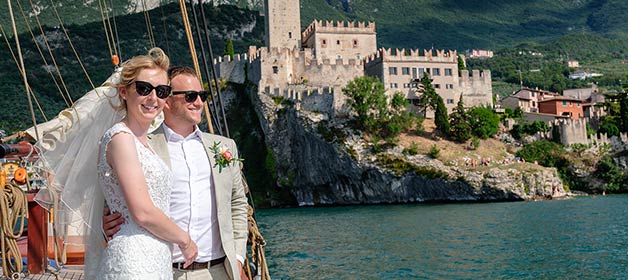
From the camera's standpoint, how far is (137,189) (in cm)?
332

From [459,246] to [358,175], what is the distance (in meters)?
29.4

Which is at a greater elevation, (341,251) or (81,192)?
(81,192)

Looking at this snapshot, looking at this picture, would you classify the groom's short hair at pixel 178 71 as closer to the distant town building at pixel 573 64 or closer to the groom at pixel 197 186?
the groom at pixel 197 186

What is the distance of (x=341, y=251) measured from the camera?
73.4 ft

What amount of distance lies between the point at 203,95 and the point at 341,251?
1878 cm

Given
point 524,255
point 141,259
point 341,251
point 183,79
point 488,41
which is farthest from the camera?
point 488,41

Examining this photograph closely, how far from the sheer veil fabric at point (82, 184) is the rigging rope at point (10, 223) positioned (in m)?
0.93

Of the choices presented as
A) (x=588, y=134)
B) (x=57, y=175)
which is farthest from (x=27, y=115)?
(x=57, y=175)

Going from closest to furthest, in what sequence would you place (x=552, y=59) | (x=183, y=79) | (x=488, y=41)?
(x=183, y=79), (x=552, y=59), (x=488, y=41)

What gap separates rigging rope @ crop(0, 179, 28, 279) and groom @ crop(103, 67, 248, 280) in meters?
1.86

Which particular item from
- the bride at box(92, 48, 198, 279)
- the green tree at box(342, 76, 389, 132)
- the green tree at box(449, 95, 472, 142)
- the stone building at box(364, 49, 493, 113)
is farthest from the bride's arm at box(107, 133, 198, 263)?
the stone building at box(364, 49, 493, 113)

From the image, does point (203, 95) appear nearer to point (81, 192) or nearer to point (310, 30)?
point (81, 192)

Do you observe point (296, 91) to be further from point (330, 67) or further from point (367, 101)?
point (367, 101)

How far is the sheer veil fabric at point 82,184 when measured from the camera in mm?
3730
